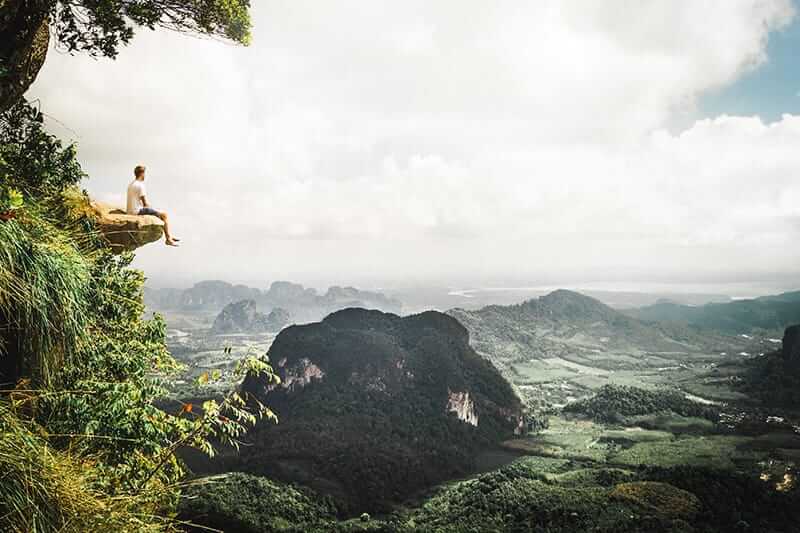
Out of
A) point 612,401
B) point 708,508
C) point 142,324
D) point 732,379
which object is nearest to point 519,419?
point 612,401

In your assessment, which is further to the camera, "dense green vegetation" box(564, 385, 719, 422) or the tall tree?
"dense green vegetation" box(564, 385, 719, 422)

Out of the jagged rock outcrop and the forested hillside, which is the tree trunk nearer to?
the forested hillside

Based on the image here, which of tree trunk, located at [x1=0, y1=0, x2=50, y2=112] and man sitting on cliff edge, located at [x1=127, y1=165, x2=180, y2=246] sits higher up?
tree trunk, located at [x1=0, y1=0, x2=50, y2=112]

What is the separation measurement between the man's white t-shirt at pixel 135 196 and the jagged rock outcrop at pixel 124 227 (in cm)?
17

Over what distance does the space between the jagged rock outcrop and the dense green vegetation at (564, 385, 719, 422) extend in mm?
126179

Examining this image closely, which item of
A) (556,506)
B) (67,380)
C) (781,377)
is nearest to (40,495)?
(67,380)

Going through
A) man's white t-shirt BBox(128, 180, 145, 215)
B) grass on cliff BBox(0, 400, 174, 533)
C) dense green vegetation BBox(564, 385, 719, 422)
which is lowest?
dense green vegetation BBox(564, 385, 719, 422)

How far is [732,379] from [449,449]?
127478 millimetres

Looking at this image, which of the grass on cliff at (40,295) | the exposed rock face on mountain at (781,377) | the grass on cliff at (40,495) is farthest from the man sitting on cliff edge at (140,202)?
the exposed rock face on mountain at (781,377)

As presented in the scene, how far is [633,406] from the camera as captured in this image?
11344 centimetres

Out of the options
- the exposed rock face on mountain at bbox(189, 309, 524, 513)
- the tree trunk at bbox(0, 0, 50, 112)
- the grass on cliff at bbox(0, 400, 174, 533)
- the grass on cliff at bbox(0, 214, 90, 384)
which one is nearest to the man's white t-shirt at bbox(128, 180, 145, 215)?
the tree trunk at bbox(0, 0, 50, 112)

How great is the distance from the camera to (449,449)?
81.9 meters

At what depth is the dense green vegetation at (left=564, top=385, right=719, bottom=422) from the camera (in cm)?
10939

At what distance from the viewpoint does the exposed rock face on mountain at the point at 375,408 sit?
63344 mm
